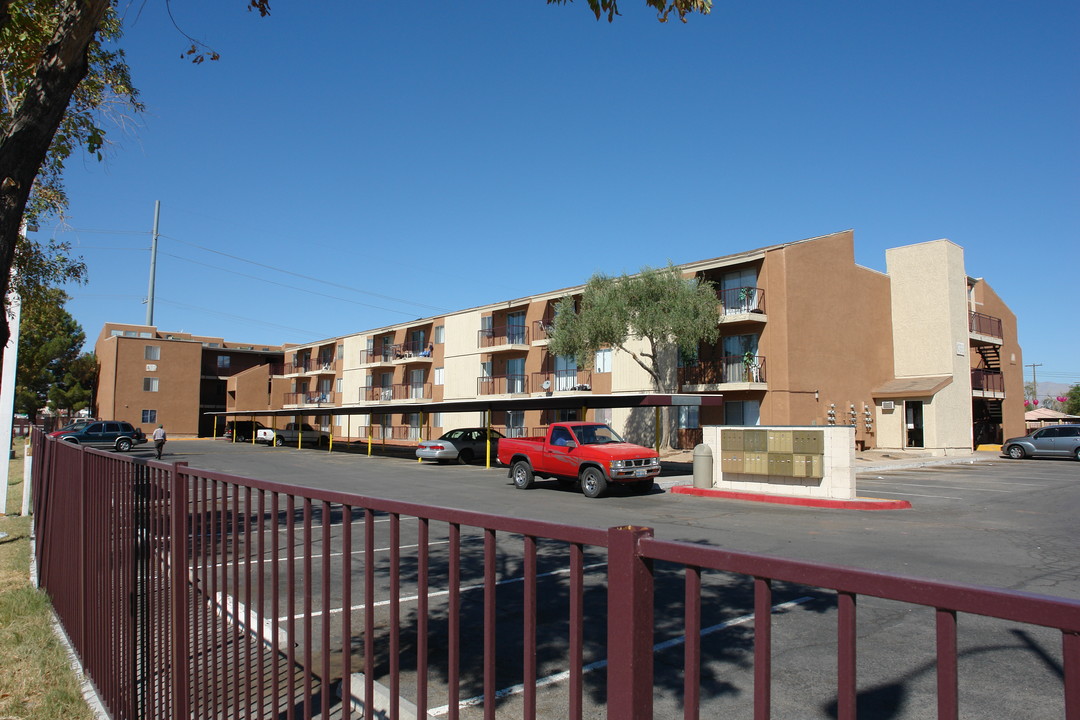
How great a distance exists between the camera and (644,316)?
31.6m

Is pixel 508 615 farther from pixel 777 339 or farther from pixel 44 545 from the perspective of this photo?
pixel 777 339

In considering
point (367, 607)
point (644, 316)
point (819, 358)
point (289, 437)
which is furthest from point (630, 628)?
point (289, 437)

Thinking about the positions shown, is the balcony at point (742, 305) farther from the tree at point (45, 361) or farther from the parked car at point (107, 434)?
the tree at point (45, 361)

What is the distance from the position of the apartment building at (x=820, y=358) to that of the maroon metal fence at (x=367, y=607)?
19703mm

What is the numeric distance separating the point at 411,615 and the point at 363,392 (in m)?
53.5

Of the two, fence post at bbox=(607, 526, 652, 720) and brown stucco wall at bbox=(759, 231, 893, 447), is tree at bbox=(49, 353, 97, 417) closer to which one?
brown stucco wall at bbox=(759, 231, 893, 447)

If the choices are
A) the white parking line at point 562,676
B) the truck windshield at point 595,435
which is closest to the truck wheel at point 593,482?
the truck windshield at point 595,435

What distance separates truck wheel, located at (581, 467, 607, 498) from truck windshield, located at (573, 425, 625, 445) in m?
0.98

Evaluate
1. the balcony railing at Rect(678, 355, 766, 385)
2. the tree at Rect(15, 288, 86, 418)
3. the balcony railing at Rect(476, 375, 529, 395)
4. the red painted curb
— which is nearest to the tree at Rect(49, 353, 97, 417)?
the tree at Rect(15, 288, 86, 418)

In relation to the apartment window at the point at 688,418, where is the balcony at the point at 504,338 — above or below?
above

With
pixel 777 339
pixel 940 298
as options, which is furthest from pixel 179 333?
pixel 940 298

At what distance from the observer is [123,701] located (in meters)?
4.28

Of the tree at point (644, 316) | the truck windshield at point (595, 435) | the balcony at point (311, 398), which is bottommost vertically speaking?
the truck windshield at point (595, 435)

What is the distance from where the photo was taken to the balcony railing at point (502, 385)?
44256 millimetres
